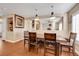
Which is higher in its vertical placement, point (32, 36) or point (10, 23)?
point (10, 23)

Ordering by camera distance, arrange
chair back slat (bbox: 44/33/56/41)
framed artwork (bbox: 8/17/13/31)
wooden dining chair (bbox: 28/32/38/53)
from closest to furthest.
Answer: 1. framed artwork (bbox: 8/17/13/31)
2. chair back slat (bbox: 44/33/56/41)
3. wooden dining chair (bbox: 28/32/38/53)

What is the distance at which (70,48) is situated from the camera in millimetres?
2367

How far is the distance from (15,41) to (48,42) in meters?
0.84

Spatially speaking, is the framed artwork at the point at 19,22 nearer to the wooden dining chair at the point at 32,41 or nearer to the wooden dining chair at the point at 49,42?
the wooden dining chair at the point at 32,41

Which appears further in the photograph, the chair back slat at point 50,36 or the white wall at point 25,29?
the chair back slat at point 50,36

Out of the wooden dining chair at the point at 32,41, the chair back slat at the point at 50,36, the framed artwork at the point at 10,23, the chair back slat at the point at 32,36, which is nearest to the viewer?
the framed artwork at the point at 10,23

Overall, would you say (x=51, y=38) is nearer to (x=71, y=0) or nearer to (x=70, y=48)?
(x=70, y=48)

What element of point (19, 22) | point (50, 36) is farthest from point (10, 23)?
point (50, 36)

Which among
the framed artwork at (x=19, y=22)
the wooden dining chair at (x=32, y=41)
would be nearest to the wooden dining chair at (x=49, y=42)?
the wooden dining chair at (x=32, y=41)

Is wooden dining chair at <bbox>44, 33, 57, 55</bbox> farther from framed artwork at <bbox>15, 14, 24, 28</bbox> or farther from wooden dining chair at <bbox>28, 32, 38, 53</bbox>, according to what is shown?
framed artwork at <bbox>15, 14, 24, 28</bbox>

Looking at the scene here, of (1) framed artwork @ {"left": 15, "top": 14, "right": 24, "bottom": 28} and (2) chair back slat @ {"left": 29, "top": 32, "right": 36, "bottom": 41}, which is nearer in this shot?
(1) framed artwork @ {"left": 15, "top": 14, "right": 24, "bottom": 28}

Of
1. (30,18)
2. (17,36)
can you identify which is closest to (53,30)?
(30,18)

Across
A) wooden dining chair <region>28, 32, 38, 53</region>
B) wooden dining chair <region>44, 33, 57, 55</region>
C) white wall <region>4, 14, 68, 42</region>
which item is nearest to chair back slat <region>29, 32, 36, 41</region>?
wooden dining chair <region>28, 32, 38, 53</region>

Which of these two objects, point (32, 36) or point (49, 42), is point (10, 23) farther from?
point (49, 42)
